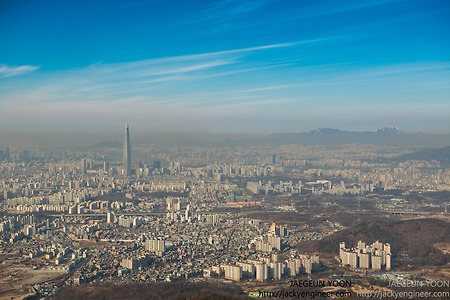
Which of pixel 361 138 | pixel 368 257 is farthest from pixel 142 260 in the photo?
pixel 361 138

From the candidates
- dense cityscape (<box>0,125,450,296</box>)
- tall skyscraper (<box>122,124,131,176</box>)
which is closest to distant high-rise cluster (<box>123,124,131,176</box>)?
tall skyscraper (<box>122,124,131,176</box>)

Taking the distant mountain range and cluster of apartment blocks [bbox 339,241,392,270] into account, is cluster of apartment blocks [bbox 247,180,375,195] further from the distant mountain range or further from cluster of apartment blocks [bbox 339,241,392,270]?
the distant mountain range

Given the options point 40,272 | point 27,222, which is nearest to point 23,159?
point 27,222

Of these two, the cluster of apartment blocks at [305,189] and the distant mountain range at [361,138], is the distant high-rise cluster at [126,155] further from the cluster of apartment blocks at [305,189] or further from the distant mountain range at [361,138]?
the distant mountain range at [361,138]

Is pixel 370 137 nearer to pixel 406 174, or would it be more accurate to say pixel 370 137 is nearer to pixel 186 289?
pixel 406 174

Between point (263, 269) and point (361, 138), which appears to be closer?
point (263, 269)

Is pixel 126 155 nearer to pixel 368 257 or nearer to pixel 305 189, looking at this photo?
pixel 305 189

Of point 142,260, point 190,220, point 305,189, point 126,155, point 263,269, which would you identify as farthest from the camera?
point 126,155
